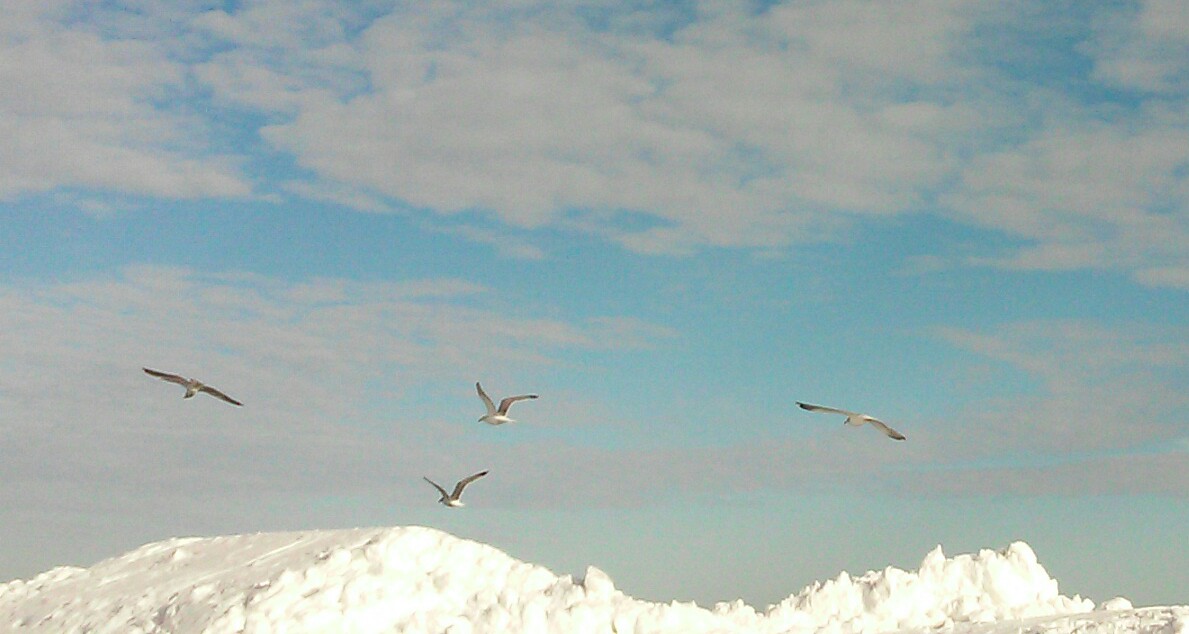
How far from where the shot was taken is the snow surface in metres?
31.1

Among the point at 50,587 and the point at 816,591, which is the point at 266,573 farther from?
the point at 816,591

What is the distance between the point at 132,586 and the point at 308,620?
7883mm

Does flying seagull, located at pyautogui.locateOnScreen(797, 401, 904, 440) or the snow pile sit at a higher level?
flying seagull, located at pyautogui.locateOnScreen(797, 401, 904, 440)

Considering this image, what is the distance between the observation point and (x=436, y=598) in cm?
3209

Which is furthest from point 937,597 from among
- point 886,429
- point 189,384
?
point 189,384

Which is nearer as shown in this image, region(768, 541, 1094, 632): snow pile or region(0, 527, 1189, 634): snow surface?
region(0, 527, 1189, 634): snow surface

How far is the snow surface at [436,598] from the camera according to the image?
102 feet

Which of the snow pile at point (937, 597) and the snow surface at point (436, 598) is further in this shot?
A: the snow pile at point (937, 597)

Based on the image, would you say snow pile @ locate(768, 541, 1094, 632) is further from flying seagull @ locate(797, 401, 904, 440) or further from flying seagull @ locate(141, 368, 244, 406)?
flying seagull @ locate(141, 368, 244, 406)

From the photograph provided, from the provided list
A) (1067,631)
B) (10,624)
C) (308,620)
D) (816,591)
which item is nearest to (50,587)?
(10,624)

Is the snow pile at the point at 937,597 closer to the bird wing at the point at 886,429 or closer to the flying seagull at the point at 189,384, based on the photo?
the bird wing at the point at 886,429

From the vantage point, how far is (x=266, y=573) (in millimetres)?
33500

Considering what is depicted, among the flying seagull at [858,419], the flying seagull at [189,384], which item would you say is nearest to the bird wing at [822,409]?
the flying seagull at [858,419]

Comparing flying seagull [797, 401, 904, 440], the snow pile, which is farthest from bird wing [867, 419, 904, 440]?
the snow pile
